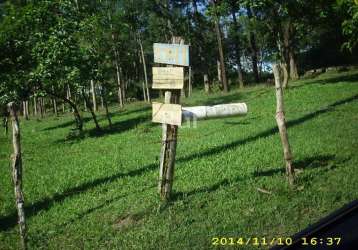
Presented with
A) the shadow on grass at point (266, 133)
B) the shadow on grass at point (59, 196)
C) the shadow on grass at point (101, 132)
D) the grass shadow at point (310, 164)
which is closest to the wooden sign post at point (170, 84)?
the grass shadow at point (310, 164)

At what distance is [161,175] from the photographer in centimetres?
751

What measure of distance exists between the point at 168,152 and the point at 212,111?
1075 millimetres

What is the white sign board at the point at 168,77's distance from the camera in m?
7.20

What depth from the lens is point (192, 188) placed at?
26.7 ft

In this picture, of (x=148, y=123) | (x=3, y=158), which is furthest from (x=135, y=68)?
(x=3, y=158)

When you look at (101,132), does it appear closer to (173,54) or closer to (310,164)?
(310,164)

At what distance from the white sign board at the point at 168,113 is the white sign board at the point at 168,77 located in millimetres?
346

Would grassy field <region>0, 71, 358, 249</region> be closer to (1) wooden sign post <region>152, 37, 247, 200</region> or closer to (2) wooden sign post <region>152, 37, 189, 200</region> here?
(1) wooden sign post <region>152, 37, 247, 200</region>

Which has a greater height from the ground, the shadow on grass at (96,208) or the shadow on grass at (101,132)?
the shadow on grass at (101,132)

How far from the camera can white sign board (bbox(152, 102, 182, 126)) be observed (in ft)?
23.3

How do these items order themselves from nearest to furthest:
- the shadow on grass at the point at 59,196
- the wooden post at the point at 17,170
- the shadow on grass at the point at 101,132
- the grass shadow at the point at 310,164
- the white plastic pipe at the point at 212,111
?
the wooden post at the point at 17,170, the white plastic pipe at the point at 212,111, the shadow on grass at the point at 59,196, the grass shadow at the point at 310,164, the shadow on grass at the point at 101,132

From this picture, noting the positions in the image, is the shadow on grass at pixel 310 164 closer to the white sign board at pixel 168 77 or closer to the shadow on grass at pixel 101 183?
the shadow on grass at pixel 101 183

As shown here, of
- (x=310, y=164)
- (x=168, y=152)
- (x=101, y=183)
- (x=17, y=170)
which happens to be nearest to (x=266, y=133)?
(x=310, y=164)

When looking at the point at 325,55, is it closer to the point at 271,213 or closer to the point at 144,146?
the point at 144,146
